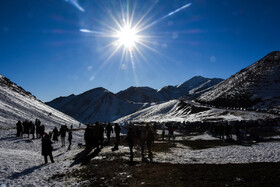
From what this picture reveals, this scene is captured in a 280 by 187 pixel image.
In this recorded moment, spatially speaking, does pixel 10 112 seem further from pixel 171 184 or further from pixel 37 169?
pixel 171 184

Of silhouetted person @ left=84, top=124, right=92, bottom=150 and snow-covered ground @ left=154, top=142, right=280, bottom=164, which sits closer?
snow-covered ground @ left=154, top=142, right=280, bottom=164

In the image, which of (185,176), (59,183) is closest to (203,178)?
(185,176)

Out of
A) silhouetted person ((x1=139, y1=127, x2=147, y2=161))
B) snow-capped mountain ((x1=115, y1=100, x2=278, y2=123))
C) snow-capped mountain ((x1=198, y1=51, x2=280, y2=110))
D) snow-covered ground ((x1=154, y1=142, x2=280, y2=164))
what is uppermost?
snow-capped mountain ((x1=198, y1=51, x2=280, y2=110))

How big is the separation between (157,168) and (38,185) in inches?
258

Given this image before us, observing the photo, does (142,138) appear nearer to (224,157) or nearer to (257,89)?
(224,157)

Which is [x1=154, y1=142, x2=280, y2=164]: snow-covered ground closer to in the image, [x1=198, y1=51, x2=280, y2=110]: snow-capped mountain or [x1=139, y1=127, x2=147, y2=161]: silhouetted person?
[x1=139, y1=127, x2=147, y2=161]: silhouetted person

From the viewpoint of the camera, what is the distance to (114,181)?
33.0 ft

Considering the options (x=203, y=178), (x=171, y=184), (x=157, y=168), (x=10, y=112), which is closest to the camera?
(x=171, y=184)

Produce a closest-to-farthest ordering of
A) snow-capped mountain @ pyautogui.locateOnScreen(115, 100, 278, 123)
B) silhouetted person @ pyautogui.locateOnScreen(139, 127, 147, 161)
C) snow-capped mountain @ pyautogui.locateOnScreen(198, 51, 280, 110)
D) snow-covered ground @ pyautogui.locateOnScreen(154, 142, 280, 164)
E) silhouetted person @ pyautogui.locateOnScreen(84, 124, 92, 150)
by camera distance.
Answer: snow-covered ground @ pyautogui.locateOnScreen(154, 142, 280, 164)
silhouetted person @ pyautogui.locateOnScreen(139, 127, 147, 161)
silhouetted person @ pyautogui.locateOnScreen(84, 124, 92, 150)
snow-capped mountain @ pyautogui.locateOnScreen(115, 100, 278, 123)
snow-capped mountain @ pyautogui.locateOnScreen(198, 51, 280, 110)

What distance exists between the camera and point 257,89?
443ft

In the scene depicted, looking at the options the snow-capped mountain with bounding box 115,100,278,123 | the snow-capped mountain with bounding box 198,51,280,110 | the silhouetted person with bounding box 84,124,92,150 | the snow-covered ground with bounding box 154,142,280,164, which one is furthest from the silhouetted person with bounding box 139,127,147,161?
the snow-capped mountain with bounding box 198,51,280,110

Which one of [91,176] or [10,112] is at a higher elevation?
[10,112]

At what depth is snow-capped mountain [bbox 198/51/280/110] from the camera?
114475 mm

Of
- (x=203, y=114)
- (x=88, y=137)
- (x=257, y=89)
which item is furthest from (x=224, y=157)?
(x=257, y=89)
